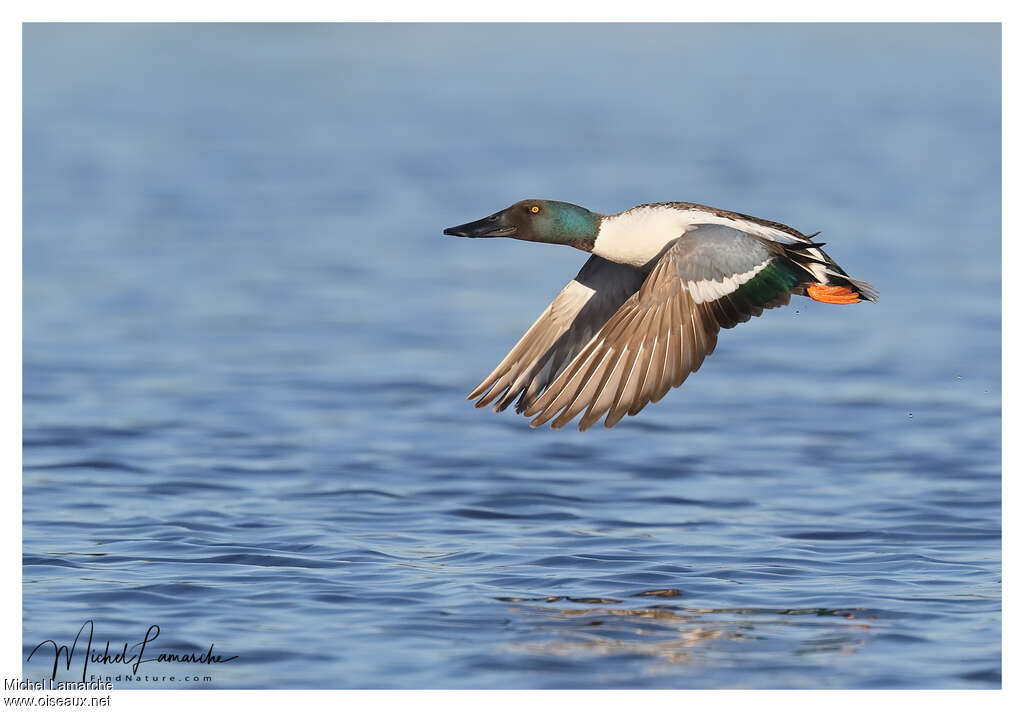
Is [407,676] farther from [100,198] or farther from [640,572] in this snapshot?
[100,198]

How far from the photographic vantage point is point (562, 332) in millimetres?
8930

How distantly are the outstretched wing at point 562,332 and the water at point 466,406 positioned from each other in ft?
2.92

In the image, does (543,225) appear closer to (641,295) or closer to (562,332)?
(562,332)

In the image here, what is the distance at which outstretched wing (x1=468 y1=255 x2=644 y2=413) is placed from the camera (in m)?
8.80

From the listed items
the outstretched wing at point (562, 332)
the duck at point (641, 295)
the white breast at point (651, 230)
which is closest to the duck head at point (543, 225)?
the duck at point (641, 295)

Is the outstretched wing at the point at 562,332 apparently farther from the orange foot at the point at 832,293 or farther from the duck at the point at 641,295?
the orange foot at the point at 832,293

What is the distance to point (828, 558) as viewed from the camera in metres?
8.67

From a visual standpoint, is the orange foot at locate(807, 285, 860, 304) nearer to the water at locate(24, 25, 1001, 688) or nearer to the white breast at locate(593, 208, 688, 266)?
the white breast at locate(593, 208, 688, 266)

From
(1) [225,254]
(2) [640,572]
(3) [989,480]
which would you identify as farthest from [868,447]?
(1) [225,254]

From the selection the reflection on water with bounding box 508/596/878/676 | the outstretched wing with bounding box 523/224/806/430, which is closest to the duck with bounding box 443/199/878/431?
the outstretched wing with bounding box 523/224/806/430

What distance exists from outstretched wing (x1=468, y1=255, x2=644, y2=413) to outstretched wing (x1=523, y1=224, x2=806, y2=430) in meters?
1.07

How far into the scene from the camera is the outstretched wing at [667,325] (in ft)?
24.1

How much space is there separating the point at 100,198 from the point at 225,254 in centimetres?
297

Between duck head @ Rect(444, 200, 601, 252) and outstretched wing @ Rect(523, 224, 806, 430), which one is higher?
duck head @ Rect(444, 200, 601, 252)
